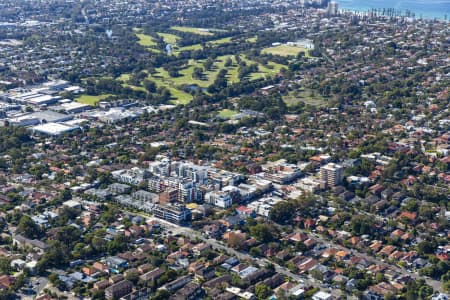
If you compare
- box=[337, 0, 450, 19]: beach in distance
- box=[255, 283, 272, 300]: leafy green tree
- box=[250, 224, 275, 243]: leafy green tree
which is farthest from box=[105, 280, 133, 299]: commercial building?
box=[337, 0, 450, 19]: beach in distance

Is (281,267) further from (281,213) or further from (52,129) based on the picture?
(52,129)

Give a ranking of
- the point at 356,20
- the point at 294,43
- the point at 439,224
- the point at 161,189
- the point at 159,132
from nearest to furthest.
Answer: the point at 439,224
the point at 161,189
the point at 159,132
the point at 294,43
the point at 356,20

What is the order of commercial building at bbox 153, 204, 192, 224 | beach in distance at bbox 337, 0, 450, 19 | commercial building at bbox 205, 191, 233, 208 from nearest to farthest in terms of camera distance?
commercial building at bbox 153, 204, 192, 224
commercial building at bbox 205, 191, 233, 208
beach in distance at bbox 337, 0, 450, 19

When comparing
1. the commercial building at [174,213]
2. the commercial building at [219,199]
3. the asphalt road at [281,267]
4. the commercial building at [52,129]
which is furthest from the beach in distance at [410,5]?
the asphalt road at [281,267]

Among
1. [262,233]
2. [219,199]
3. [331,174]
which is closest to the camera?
[262,233]

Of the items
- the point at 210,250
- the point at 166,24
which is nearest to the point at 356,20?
the point at 166,24

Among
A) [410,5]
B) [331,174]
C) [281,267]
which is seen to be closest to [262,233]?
[281,267]

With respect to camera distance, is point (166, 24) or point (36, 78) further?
point (166, 24)

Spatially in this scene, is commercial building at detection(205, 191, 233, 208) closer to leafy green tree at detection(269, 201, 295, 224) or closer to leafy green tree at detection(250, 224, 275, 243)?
leafy green tree at detection(269, 201, 295, 224)

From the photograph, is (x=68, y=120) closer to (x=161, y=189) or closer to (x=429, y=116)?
(x=161, y=189)
